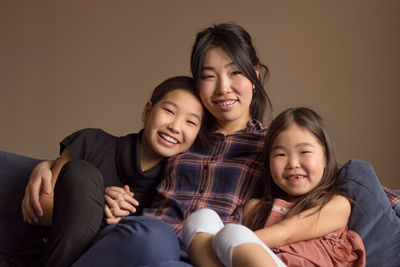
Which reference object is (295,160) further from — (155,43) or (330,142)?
(155,43)

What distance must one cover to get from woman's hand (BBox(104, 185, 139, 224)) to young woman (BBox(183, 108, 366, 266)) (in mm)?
214

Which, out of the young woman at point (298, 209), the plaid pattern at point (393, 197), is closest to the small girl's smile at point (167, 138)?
the young woman at point (298, 209)

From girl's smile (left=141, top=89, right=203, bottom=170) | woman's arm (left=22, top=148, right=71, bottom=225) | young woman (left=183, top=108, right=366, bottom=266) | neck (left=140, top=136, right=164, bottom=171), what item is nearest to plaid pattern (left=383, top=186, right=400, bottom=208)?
young woman (left=183, top=108, right=366, bottom=266)

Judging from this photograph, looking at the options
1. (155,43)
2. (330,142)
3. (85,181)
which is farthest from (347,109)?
(85,181)

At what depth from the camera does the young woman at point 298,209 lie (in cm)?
126

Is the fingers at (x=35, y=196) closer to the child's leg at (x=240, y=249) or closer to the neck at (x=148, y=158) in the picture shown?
the neck at (x=148, y=158)

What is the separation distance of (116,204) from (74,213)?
20 cm

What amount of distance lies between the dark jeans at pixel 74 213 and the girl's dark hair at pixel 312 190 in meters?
0.47

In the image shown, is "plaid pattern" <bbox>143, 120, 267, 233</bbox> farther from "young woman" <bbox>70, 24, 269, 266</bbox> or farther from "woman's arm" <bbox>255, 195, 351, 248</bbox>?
"woman's arm" <bbox>255, 195, 351, 248</bbox>

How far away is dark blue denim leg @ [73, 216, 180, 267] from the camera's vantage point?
3.52ft

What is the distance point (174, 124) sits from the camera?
1.62 metres

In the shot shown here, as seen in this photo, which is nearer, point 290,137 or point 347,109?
point 290,137

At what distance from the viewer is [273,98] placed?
3004 millimetres

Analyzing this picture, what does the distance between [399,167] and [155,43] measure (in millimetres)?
1680
